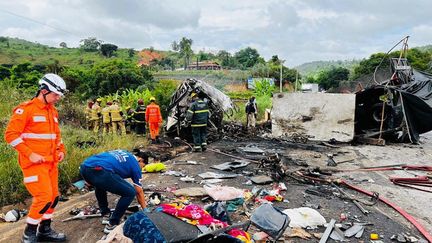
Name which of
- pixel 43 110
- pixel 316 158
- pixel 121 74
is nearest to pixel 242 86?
pixel 121 74

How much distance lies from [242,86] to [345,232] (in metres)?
37.2

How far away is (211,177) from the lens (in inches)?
263

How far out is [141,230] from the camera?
297 cm

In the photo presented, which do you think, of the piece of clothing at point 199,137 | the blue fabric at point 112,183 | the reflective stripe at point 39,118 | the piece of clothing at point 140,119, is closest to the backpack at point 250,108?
the piece of clothing at point 140,119

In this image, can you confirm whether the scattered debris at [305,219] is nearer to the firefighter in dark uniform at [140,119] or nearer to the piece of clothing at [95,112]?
the firefighter in dark uniform at [140,119]

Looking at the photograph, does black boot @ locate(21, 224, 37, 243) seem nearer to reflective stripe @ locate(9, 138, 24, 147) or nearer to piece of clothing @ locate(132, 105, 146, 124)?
reflective stripe @ locate(9, 138, 24, 147)

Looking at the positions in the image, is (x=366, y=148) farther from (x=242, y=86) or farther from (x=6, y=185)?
(x=242, y=86)

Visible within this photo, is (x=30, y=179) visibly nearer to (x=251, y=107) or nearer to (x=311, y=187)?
(x=311, y=187)

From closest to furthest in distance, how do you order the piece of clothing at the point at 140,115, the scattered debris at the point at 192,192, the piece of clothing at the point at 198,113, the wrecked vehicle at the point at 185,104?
1. the scattered debris at the point at 192,192
2. the piece of clothing at the point at 198,113
3. the wrecked vehicle at the point at 185,104
4. the piece of clothing at the point at 140,115

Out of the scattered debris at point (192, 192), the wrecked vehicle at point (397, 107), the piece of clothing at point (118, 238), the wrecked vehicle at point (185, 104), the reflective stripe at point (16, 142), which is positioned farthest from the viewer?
the wrecked vehicle at point (185, 104)

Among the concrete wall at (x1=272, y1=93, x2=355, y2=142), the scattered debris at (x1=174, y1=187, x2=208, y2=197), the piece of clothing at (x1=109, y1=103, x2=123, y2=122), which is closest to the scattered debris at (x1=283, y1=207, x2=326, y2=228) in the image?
the scattered debris at (x1=174, y1=187, x2=208, y2=197)

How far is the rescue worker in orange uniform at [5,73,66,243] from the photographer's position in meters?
3.43

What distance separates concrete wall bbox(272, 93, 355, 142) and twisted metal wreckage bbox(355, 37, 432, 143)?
3.14 feet

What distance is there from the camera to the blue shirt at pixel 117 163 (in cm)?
370
